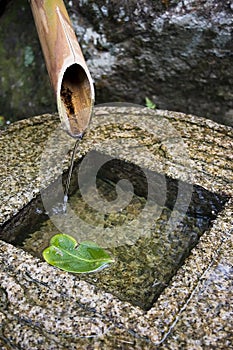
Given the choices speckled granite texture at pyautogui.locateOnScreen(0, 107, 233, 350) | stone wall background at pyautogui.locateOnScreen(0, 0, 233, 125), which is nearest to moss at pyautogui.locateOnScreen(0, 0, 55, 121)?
stone wall background at pyautogui.locateOnScreen(0, 0, 233, 125)

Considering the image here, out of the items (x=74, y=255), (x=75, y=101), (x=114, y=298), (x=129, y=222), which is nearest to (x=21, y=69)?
(x=75, y=101)

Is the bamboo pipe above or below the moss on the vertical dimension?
above

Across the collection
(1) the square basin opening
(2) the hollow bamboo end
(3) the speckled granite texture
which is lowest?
(1) the square basin opening

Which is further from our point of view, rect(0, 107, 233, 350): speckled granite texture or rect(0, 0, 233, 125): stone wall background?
rect(0, 0, 233, 125): stone wall background

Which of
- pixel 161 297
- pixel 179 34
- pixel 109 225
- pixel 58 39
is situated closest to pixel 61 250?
pixel 109 225

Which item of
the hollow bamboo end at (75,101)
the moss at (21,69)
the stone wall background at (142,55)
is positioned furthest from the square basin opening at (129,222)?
the moss at (21,69)

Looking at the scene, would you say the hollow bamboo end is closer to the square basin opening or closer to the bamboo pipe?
the bamboo pipe
